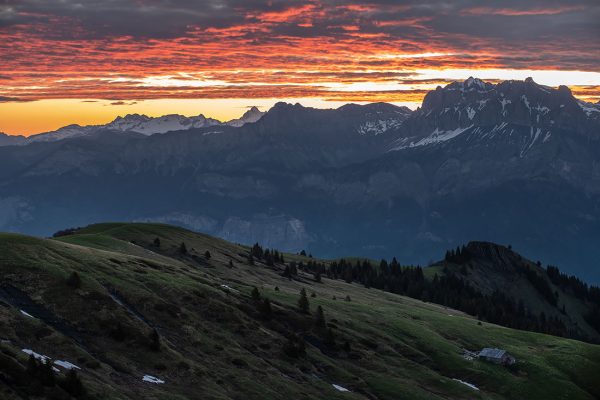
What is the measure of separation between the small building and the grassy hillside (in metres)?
2.21

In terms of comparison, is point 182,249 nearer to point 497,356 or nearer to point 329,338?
point 329,338

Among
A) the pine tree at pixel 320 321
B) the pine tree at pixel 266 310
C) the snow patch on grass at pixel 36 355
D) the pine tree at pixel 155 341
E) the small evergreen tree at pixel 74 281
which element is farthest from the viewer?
the pine tree at pixel 320 321

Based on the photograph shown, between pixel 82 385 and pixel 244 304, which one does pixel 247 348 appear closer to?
pixel 244 304

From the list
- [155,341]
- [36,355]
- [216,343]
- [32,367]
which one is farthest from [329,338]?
[32,367]

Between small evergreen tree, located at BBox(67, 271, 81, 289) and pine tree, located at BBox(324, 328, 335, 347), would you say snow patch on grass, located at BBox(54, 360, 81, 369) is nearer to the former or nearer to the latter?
small evergreen tree, located at BBox(67, 271, 81, 289)

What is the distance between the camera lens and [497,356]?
14538 cm

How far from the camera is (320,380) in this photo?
109062 millimetres

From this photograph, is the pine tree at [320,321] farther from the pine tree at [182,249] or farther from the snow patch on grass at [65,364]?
the pine tree at [182,249]

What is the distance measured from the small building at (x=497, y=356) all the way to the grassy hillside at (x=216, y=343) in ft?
7.25

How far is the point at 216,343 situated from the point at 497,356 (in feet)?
193

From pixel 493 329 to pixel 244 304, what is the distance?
235ft

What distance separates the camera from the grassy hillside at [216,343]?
88250mm

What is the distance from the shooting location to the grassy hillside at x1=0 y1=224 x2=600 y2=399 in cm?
8825

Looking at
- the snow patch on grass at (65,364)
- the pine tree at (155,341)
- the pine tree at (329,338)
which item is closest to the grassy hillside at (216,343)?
the pine tree at (155,341)
